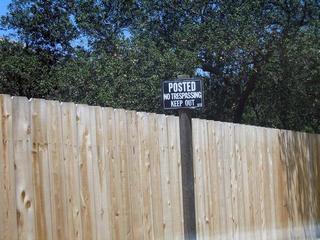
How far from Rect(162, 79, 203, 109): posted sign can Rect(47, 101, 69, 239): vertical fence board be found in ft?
5.22

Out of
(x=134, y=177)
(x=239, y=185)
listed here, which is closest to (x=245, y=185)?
(x=239, y=185)

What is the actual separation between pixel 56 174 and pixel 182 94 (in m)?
1.93

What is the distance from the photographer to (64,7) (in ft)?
60.1

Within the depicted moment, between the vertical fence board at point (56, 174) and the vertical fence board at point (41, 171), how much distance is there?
0.05m

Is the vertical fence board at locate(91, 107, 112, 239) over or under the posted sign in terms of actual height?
under

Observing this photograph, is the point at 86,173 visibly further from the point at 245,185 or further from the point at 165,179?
the point at 245,185

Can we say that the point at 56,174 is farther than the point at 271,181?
No

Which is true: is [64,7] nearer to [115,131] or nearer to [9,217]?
[115,131]

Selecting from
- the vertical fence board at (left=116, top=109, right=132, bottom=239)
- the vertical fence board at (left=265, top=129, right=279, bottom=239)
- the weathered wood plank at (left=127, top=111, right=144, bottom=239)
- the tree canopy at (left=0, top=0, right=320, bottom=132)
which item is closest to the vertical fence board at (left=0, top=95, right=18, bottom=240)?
the vertical fence board at (left=116, top=109, right=132, bottom=239)

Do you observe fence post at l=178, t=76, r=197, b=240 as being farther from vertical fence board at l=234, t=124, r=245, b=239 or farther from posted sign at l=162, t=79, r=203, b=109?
vertical fence board at l=234, t=124, r=245, b=239

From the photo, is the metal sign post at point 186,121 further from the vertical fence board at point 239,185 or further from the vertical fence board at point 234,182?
the vertical fence board at point 239,185

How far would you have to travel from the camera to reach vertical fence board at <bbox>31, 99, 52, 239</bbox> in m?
5.29

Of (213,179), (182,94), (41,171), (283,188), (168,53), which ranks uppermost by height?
(168,53)

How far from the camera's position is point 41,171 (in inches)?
212
